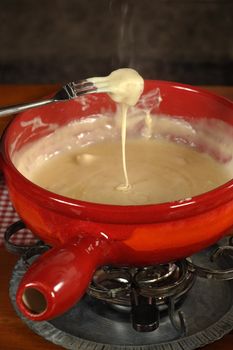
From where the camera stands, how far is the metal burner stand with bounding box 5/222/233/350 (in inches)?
25.3

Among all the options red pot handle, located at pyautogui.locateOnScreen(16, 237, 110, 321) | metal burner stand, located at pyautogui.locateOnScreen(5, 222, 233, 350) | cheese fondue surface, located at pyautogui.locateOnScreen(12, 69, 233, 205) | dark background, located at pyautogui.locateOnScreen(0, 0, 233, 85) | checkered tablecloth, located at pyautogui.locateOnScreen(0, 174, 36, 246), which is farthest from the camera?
dark background, located at pyautogui.locateOnScreen(0, 0, 233, 85)

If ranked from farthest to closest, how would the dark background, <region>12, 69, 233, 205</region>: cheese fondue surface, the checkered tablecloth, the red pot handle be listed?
the dark background
the checkered tablecloth
<region>12, 69, 233, 205</region>: cheese fondue surface
the red pot handle

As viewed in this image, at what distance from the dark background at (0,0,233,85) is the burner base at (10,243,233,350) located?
150 centimetres

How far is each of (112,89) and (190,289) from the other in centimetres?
27

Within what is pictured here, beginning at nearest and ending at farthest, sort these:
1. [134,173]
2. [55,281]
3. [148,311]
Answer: [55,281] → [148,311] → [134,173]

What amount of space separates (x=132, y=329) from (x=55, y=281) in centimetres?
19

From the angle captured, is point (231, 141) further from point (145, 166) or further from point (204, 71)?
point (204, 71)

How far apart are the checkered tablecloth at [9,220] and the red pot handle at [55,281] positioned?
363 millimetres

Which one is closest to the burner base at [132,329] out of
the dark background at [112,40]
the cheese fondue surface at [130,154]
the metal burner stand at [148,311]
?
the metal burner stand at [148,311]

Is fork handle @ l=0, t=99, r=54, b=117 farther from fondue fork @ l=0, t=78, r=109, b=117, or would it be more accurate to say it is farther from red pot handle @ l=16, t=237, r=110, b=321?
red pot handle @ l=16, t=237, r=110, b=321

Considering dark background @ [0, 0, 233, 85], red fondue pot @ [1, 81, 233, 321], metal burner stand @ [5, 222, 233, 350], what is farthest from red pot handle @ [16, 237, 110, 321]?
dark background @ [0, 0, 233, 85]

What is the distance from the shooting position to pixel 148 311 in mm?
656

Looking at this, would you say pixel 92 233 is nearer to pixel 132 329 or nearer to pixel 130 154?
pixel 132 329

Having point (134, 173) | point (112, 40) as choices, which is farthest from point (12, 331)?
point (112, 40)
